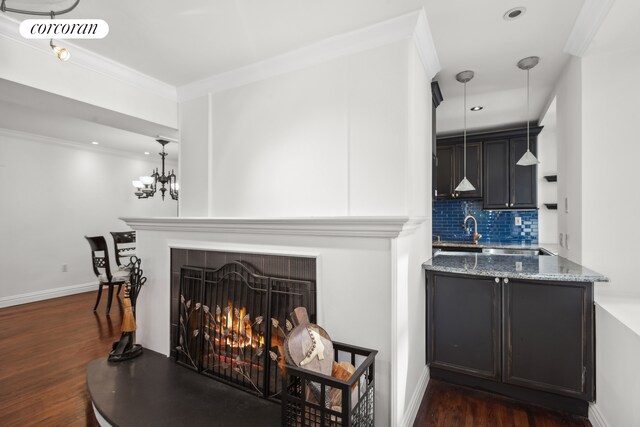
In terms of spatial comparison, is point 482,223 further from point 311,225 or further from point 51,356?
point 51,356

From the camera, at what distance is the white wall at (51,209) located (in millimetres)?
4645

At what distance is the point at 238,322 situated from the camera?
2209mm

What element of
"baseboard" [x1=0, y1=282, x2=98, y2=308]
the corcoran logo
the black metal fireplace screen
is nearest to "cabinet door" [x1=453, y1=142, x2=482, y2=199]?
the black metal fireplace screen

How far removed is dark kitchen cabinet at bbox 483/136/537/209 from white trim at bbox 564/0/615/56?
2.22 meters

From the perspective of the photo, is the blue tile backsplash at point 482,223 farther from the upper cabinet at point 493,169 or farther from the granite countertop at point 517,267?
the granite countertop at point 517,267

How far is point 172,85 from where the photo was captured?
2.81 metres

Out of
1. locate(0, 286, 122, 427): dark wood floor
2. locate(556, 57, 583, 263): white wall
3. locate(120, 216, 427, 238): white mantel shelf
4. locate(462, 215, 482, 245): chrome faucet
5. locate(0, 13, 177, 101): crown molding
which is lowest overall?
locate(0, 286, 122, 427): dark wood floor

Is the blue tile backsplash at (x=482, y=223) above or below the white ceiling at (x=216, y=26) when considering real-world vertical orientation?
below

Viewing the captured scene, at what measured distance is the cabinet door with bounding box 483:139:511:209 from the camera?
4.32 metres

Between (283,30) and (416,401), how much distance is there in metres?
2.61

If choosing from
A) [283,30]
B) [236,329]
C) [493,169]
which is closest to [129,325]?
[236,329]

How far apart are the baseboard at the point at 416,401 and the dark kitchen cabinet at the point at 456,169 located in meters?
2.85

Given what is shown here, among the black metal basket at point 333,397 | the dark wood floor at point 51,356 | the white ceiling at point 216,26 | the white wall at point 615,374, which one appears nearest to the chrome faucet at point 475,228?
the white wall at point 615,374

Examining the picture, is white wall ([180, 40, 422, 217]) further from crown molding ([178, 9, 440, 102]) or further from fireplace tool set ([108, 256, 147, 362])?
fireplace tool set ([108, 256, 147, 362])
